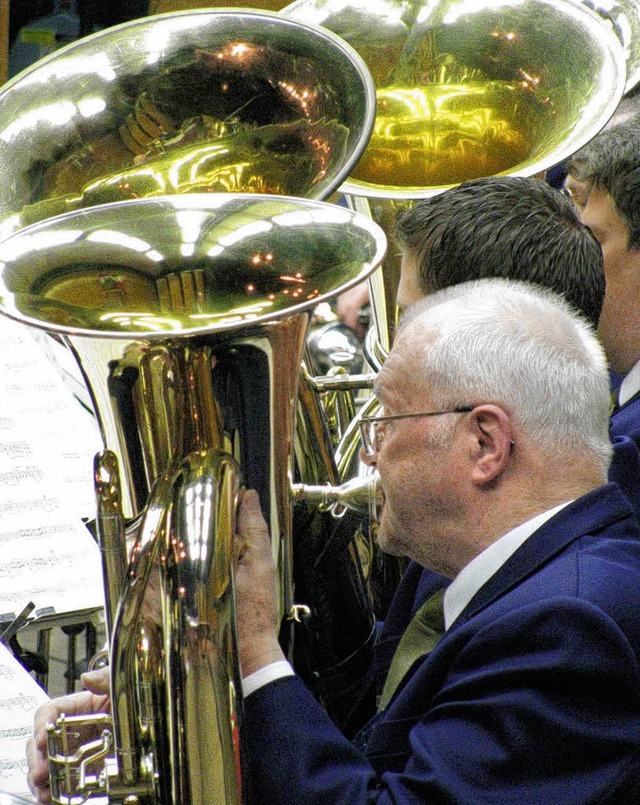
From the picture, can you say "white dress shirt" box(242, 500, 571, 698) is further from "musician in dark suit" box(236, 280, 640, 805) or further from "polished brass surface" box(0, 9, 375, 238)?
"polished brass surface" box(0, 9, 375, 238)

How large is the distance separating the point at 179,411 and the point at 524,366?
15.5 inches

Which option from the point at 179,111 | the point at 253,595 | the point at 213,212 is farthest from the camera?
the point at 179,111

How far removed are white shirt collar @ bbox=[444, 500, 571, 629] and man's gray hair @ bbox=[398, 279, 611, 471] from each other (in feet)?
0.30

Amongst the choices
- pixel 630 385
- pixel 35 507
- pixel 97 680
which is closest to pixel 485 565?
pixel 97 680

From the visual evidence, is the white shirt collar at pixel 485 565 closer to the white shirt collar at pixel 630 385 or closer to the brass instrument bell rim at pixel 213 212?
the brass instrument bell rim at pixel 213 212

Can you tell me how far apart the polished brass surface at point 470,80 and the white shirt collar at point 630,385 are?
0.42 meters

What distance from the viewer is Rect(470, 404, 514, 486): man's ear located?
126 centimetres

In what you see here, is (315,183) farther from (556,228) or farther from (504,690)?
(504,690)

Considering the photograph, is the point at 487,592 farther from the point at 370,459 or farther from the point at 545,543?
the point at 370,459

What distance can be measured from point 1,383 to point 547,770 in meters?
1.44

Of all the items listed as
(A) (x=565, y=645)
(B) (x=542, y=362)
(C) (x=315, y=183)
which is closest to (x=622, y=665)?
(A) (x=565, y=645)

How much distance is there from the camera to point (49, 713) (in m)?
1.43

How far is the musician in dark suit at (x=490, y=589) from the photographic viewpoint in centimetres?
105

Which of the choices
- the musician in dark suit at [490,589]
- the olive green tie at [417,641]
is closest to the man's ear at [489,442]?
the musician in dark suit at [490,589]
